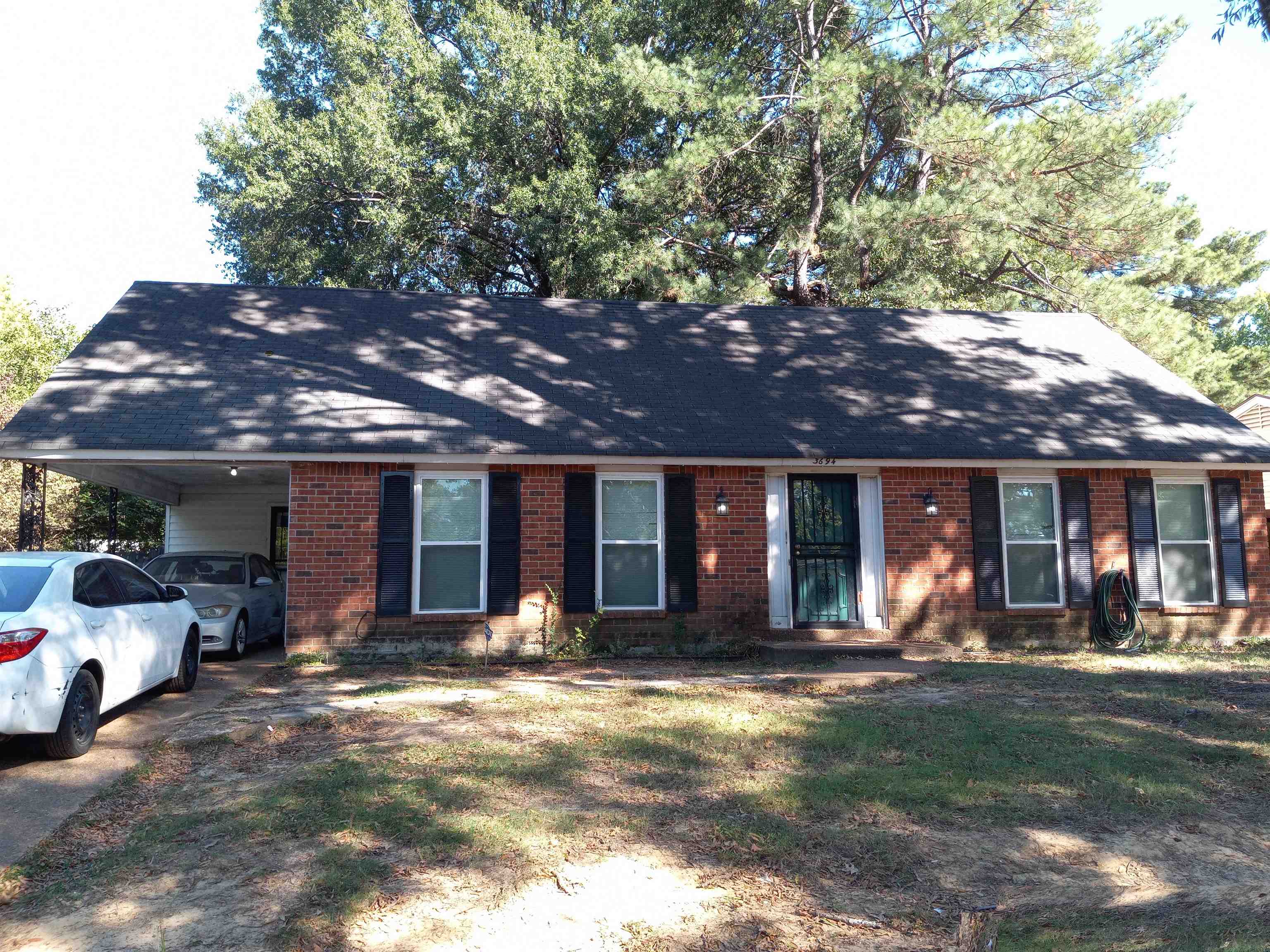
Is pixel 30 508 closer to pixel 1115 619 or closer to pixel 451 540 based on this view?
pixel 451 540

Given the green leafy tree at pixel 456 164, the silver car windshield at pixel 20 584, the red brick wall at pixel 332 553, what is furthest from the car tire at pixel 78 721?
the green leafy tree at pixel 456 164

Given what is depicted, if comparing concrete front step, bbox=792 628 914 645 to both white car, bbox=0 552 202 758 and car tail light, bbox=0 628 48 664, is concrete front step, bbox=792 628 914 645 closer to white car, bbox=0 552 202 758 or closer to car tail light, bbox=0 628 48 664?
white car, bbox=0 552 202 758

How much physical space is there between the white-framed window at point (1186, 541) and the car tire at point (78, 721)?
42.1 ft

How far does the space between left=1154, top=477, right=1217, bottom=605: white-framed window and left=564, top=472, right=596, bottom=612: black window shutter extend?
313 inches

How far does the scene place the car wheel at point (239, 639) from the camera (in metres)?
11.5

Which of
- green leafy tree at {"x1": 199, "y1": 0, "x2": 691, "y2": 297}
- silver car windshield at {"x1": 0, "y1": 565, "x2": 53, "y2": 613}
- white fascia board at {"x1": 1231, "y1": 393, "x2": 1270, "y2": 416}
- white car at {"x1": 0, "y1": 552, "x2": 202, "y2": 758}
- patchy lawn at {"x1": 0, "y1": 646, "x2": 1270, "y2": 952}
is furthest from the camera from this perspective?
white fascia board at {"x1": 1231, "y1": 393, "x2": 1270, "y2": 416}

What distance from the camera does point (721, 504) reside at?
11.8 metres

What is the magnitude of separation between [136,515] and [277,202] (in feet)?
27.8

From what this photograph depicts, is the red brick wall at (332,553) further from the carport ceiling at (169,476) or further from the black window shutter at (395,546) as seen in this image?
the carport ceiling at (169,476)

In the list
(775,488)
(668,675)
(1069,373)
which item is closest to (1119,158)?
(1069,373)

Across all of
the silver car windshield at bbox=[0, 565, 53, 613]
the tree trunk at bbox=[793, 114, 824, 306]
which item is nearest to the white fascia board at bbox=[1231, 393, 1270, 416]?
the tree trunk at bbox=[793, 114, 824, 306]

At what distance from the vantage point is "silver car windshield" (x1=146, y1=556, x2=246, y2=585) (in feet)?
40.0

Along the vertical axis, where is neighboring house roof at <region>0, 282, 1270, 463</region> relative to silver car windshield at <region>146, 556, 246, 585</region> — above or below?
above

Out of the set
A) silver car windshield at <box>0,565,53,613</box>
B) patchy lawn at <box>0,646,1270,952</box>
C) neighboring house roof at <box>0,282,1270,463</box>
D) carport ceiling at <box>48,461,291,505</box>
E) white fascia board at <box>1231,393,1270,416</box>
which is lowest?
patchy lawn at <box>0,646,1270,952</box>
